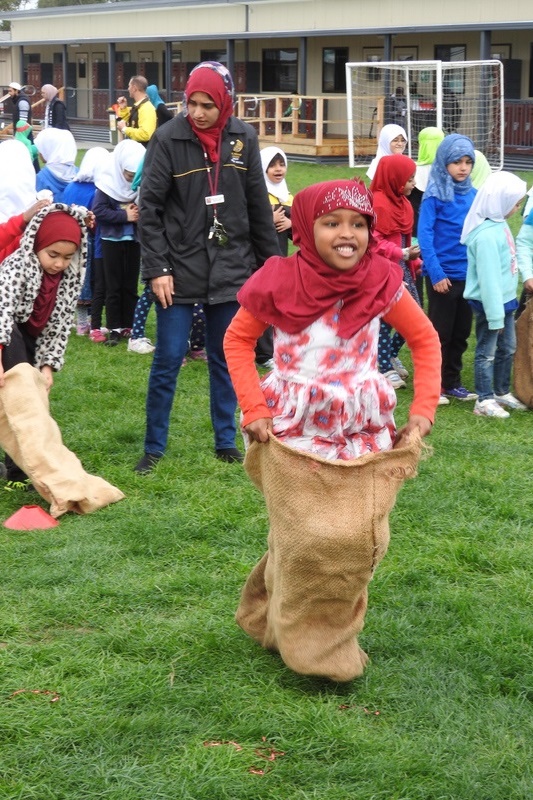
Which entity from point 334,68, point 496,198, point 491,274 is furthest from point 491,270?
point 334,68

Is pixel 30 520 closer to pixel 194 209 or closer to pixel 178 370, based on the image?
pixel 178 370

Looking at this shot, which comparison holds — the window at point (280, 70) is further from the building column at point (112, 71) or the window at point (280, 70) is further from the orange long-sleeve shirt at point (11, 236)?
the orange long-sleeve shirt at point (11, 236)

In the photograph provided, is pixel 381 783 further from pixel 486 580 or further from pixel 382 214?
pixel 382 214

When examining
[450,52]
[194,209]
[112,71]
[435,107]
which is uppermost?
[112,71]

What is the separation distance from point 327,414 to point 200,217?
267 centimetres

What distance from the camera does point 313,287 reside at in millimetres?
3752

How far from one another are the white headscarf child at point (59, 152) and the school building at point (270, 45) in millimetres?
18397

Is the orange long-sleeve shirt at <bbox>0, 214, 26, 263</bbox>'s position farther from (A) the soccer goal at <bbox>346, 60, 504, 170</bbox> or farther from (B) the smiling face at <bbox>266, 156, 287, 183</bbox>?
(A) the soccer goal at <bbox>346, 60, 504, 170</bbox>

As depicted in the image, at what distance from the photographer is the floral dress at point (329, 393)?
380cm

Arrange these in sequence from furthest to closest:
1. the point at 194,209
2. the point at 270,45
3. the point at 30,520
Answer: the point at 270,45 → the point at 194,209 → the point at 30,520

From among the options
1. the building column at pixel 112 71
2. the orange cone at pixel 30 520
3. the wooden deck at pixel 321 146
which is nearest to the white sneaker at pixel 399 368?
the orange cone at pixel 30 520

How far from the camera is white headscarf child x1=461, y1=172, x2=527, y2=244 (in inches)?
303

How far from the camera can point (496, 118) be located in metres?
26.5

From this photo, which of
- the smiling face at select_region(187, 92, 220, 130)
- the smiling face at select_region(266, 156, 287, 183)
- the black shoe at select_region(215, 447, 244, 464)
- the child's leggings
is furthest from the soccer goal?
the smiling face at select_region(187, 92, 220, 130)
